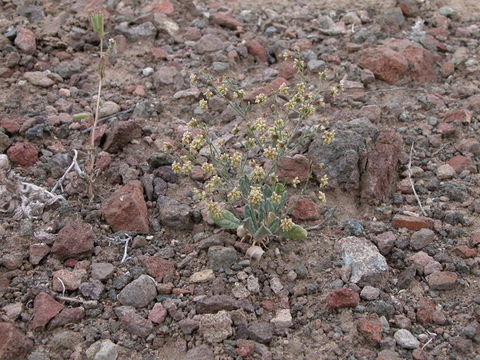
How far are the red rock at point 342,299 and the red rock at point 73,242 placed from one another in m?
1.36

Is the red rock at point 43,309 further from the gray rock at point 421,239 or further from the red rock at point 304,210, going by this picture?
the gray rock at point 421,239

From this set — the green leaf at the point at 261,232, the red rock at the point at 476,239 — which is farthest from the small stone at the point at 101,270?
the red rock at the point at 476,239

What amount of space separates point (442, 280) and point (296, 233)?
827 mm

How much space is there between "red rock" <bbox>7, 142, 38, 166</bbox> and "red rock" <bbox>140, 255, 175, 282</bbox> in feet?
3.70

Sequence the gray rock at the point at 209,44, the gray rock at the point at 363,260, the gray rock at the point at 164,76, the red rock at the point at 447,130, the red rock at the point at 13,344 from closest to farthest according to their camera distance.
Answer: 1. the red rock at the point at 13,344
2. the gray rock at the point at 363,260
3. the red rock at the point at 447,130
4. the gray rock at the point at 164,76
5. the gray rock at the point at 209,44

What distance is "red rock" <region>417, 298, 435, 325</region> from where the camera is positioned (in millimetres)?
3256

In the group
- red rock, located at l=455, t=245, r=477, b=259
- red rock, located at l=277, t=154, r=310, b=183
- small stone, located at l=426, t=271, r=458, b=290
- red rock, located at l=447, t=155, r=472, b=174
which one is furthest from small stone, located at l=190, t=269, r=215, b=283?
red rock, located at l=447, t=155, r=472, b=174

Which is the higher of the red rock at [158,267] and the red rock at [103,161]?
the red rock at [103,161]

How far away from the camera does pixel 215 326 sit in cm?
318

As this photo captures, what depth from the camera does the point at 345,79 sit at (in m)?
5.08

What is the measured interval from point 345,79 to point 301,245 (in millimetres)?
1882

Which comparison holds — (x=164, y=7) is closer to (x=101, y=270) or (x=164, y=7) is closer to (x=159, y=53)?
(x=159, y=53)

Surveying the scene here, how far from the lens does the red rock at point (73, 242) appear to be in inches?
138

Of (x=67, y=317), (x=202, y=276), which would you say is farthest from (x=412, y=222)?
(x=67, y=317)
